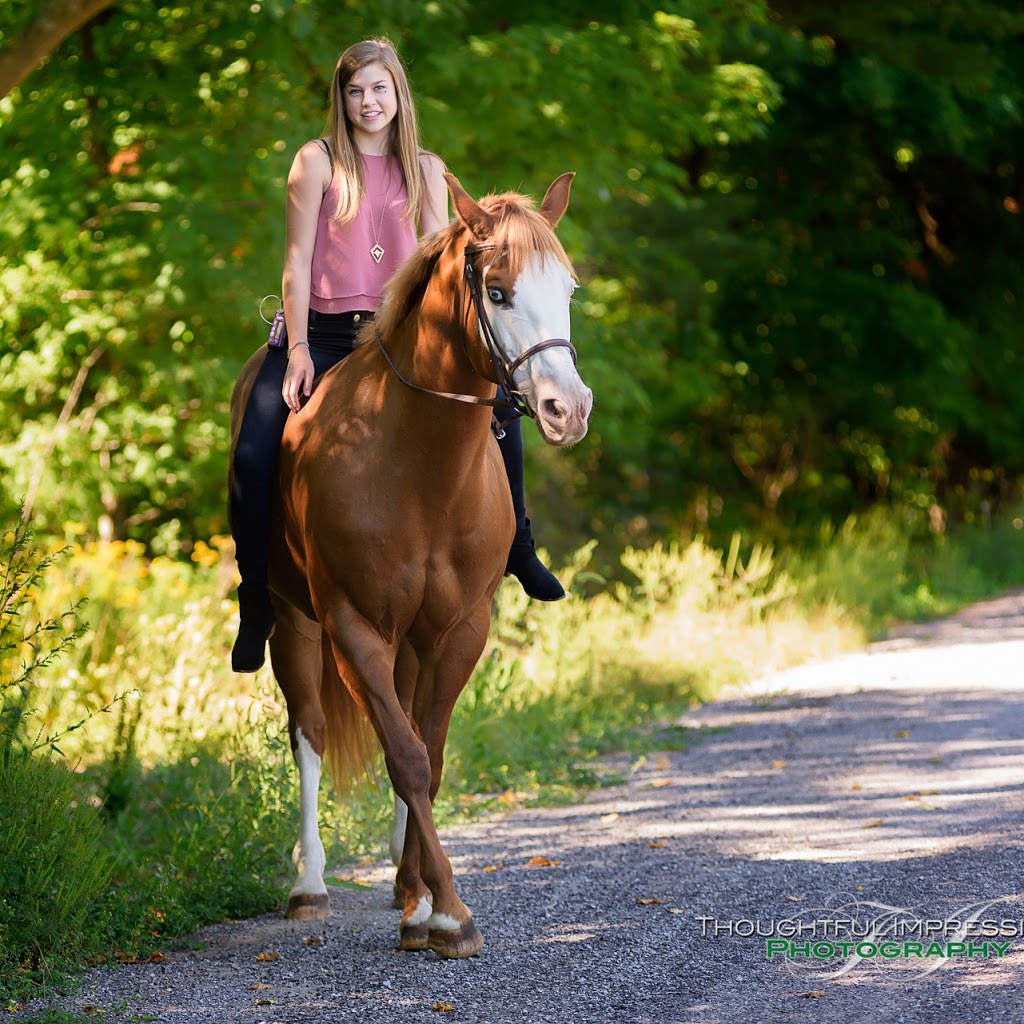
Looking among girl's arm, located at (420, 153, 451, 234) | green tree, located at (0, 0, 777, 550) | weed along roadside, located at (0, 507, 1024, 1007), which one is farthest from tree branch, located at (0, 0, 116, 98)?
green tree, located at (0, 0, 777, 550)

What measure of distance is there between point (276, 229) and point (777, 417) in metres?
12.1

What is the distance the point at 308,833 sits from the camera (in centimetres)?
534

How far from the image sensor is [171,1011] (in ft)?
13.5

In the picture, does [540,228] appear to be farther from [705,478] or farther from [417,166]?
[705,478]

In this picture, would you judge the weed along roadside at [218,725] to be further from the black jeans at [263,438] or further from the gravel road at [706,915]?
the black jeans at [263,438]

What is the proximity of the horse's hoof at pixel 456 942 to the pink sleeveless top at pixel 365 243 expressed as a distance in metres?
2.19

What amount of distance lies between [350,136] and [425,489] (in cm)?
144

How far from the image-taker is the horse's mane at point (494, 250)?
4.10 m

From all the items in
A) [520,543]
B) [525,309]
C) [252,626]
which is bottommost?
[252,626]

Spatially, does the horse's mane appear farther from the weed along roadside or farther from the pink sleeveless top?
the weed along roadside

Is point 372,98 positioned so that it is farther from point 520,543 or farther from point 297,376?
point 520,543

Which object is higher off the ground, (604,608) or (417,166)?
(417,166)

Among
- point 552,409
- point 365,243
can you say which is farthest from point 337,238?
point 552,409

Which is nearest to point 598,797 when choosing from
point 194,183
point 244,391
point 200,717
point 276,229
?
point 200,717
